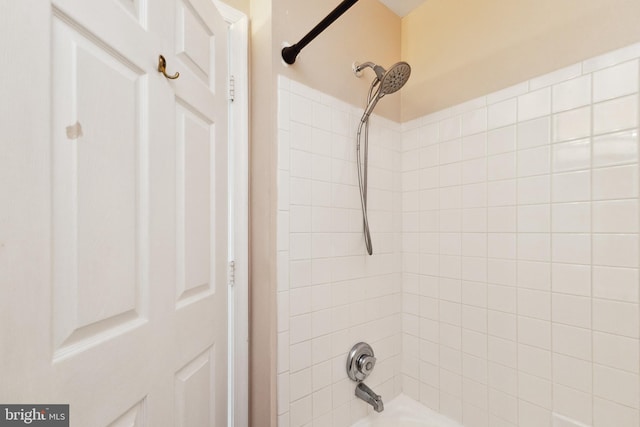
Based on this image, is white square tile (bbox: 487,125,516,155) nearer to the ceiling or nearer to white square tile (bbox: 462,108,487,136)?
white square tile (bbox: 462,108,487,136)

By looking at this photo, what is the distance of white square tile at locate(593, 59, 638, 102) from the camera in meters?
0.92

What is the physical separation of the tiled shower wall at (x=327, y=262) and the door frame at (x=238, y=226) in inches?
6.7

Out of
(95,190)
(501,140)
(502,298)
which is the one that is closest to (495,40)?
(501,140)

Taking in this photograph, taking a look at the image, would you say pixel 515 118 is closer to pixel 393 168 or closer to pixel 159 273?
pixel 393 168

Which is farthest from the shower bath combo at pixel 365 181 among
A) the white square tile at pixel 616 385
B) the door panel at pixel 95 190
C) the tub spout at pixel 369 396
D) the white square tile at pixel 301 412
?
the door panel at pixel 95 190

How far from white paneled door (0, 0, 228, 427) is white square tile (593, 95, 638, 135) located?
4.41 ft

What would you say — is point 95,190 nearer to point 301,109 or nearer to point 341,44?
point 301,109

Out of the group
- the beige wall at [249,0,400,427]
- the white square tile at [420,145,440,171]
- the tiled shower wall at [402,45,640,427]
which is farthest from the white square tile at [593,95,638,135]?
the beige wall at [249,0,400,427]

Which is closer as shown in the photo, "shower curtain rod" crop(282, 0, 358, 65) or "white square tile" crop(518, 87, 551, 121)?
"shower curtain rod" crop(282, 0, 358, 65)

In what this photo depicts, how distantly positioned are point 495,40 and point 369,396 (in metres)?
1.65

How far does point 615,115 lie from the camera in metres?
0.95

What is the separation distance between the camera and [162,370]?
74 centimetres

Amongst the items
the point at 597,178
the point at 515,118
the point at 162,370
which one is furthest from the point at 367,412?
the point at 515,118

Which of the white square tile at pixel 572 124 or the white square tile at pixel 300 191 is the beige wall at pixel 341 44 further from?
the white square tile at pixel 572 124
